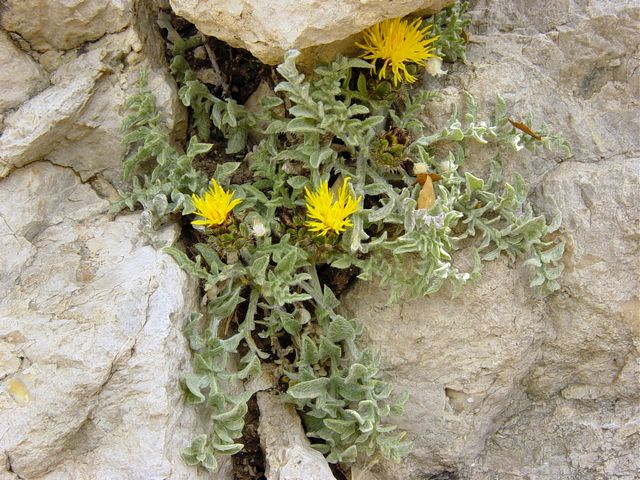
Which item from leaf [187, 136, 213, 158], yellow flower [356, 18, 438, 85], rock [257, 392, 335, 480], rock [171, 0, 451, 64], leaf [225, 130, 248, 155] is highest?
rock [171, 0, 451, 64]

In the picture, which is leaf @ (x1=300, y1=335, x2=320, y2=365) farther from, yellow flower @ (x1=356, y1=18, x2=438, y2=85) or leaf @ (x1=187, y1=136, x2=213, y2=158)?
yellow flower @ (x1=356, y1=18, x2=438, y2=85)

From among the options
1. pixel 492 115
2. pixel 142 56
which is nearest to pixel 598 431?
pixel 492 115

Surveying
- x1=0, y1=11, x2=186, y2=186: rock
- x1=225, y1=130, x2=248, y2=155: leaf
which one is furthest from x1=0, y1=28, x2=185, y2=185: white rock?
Answer: x1=225, y1=130, x2=248, y2=155: leaf

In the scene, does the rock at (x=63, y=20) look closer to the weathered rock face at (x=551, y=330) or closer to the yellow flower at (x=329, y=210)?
the yellow flower at (x=329, y=210)

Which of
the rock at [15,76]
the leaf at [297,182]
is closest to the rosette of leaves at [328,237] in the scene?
the leaf at [297,182]

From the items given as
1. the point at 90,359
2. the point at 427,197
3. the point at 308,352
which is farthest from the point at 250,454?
the point at 427,197
